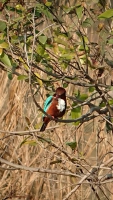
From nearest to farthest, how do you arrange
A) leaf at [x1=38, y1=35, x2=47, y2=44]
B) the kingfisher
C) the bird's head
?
leaf at [x1=38, y1=35, x2=47, y2=44], the bird's head, the kingfisher

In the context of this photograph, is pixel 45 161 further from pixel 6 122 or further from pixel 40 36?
pixel 40 36

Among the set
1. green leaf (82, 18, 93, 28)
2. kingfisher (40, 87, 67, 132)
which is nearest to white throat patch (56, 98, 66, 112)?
kingfisher (40, 87, 67, 132)

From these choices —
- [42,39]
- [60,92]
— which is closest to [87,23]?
[42,39]

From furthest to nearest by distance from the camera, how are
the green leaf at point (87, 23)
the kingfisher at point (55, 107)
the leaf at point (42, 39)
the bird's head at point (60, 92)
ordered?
the kingfisher at point (55, 107), the bird's head at point (60, 92), the green leaf at point (87, 23), the leaf at point (42, 39)

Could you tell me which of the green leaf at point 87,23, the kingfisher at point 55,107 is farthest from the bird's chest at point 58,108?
the green leaf at point 87,23

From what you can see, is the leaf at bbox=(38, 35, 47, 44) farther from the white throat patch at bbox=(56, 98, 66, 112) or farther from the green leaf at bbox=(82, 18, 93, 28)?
the white throat patch at bbox=(56, 98, 66, 112)

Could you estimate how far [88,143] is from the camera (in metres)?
3.71

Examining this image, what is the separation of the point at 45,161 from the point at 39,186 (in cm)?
27

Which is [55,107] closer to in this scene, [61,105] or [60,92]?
[61,105]

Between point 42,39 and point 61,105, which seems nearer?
point 42,39

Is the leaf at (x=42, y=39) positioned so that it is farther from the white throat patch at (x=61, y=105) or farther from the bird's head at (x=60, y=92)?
the white throat patch at (x=61, y=105)

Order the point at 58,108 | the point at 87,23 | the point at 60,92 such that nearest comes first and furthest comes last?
1. the point at 87,23
2. the point at 60,92
3. the point at 58,108

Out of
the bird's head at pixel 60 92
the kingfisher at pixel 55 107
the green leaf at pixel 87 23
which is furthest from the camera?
the kingfisher at pixel 55 107

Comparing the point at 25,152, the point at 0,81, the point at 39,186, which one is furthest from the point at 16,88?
the point at 39,186
